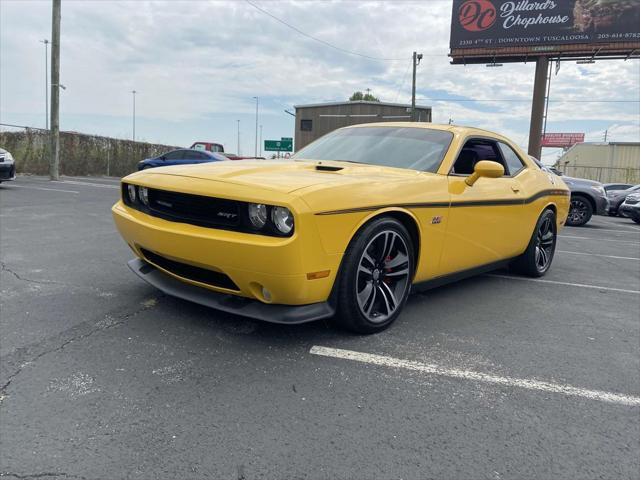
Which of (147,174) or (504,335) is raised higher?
(147,174)

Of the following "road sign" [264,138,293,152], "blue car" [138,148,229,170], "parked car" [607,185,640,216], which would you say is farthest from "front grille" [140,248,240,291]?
"road sign" [264,138,293,152]

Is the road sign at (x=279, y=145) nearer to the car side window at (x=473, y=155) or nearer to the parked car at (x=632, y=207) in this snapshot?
the parked car at (x=632, y=207)

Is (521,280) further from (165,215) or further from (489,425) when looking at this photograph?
(165,215)

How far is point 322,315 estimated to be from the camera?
2711 mm

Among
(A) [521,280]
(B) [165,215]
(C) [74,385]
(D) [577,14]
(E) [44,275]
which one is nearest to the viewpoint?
(C) [74,385]

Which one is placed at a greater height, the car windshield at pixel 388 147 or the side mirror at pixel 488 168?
the car windshield at pixel 388 147

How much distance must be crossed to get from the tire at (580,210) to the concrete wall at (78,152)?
18793mm

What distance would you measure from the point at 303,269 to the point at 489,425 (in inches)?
44.2

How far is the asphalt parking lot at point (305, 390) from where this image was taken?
1817 mm

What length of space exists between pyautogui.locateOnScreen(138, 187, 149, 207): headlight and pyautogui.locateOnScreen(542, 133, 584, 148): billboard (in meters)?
78.3

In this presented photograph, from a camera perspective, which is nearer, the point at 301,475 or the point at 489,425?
the point at 301,475

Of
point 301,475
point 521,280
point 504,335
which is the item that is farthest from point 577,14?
point 301,475

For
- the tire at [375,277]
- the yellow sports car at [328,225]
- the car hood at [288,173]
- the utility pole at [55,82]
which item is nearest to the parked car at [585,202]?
the yellow sports car at [328,225]

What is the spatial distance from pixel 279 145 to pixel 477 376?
151ft
